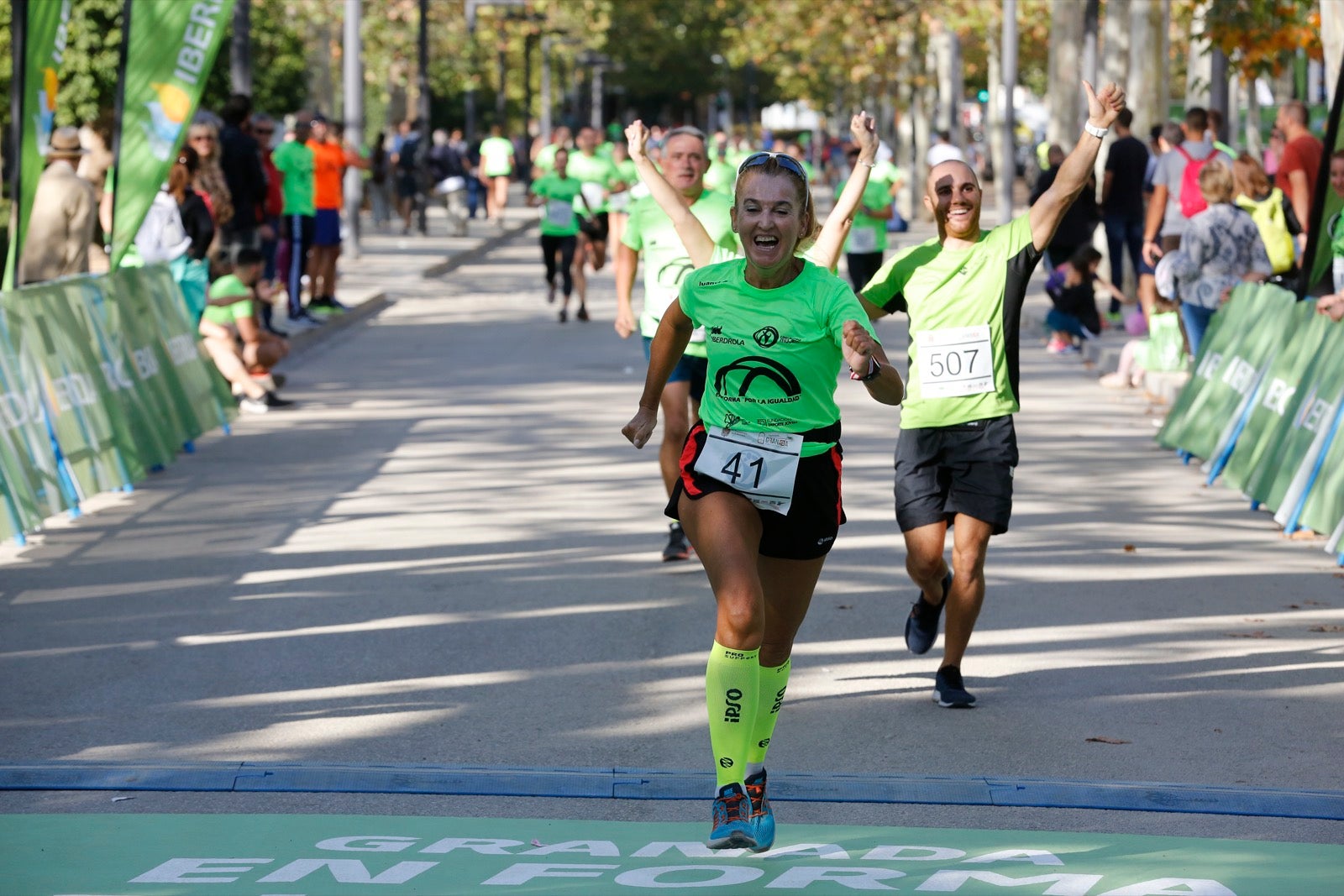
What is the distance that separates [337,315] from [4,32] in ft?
65.0

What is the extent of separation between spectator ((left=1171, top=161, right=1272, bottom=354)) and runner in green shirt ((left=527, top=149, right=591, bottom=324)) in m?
9.17

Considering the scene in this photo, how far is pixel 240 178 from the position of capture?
17125 millimetres

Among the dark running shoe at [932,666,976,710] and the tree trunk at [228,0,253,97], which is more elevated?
the tree trunk at [228,0,253,97]

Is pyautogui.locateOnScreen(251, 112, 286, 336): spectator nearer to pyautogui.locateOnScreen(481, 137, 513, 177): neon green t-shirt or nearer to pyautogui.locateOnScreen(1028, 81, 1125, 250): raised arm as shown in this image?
pyautogui.locateOnScreen(1028, 81, 1125, 250): raised arm

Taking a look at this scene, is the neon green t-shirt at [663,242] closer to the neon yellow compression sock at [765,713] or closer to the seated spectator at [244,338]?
the neon yellow compression sock at [765,713]

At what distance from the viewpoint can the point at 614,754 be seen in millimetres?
6465

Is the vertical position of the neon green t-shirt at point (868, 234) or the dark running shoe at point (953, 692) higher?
the neon green t-shirt at point (868, 234)

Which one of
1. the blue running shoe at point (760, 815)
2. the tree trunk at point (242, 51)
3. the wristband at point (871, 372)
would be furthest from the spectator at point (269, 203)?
the wristband at point (871, 372)

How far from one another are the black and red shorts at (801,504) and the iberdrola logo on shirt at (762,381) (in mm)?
171

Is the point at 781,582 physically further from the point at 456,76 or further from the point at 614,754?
the point at 456,76

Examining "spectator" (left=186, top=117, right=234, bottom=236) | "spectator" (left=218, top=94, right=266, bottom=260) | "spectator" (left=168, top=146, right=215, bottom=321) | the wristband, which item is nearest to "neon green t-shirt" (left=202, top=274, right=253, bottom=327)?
"spectator" (left=168, top=146, right=215, bottom=321)

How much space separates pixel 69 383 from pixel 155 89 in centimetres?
308

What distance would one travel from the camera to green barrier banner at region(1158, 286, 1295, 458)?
11.6m

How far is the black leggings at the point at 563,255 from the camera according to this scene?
2216cm
